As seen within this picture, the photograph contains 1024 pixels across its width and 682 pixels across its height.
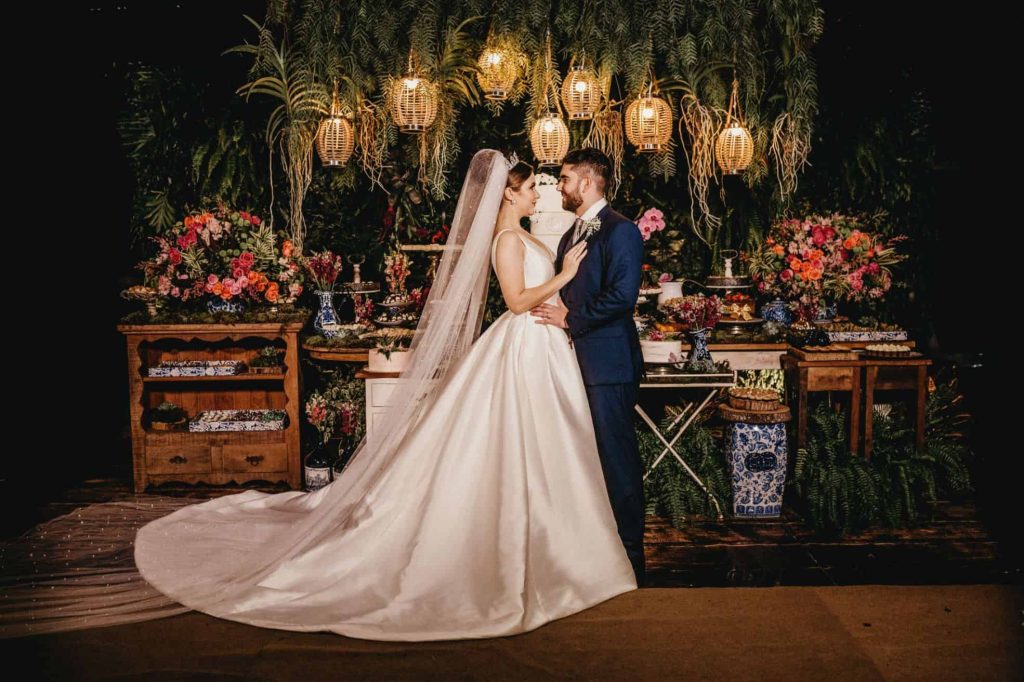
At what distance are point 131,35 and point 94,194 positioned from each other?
48.9 inches

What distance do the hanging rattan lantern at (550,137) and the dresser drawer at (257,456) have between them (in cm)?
254

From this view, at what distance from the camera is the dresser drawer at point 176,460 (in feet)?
18.1

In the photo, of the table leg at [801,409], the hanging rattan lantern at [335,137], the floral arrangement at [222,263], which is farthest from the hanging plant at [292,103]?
the table leg at [801,409]

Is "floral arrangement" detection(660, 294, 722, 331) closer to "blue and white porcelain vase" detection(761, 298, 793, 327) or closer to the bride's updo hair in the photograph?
"blue and white porcelain vase" detection(761, 298, 793, 327)

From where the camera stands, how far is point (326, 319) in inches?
228

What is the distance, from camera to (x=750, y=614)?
3670 mm

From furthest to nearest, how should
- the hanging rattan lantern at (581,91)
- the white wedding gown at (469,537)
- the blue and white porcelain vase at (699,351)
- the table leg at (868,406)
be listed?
the hanging rattan lantern at (581,91), the table leg at (868,406), the blue and white porcelain vase at (699,351), the white wedding gown at (469,537)

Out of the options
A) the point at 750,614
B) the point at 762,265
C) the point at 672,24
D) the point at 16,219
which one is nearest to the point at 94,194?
the point at 16,219

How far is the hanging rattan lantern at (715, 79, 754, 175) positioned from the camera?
587 centimetres

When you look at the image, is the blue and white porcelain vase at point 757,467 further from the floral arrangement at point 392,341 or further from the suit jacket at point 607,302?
the floral arrangement at point 392,341

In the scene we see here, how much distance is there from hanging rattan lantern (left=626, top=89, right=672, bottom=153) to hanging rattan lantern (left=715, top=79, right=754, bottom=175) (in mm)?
384

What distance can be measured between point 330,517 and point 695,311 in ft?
8.24

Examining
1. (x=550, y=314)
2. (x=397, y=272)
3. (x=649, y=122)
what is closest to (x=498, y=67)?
(x=649, y=122)

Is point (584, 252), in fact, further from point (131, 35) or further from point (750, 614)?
point (131, 35)
